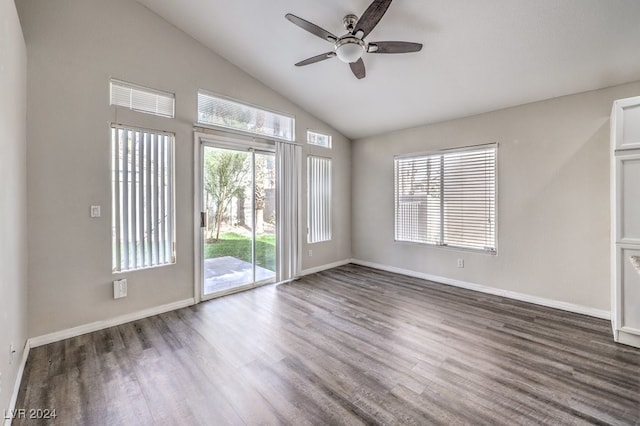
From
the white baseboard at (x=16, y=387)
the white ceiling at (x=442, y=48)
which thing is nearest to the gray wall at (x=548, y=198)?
the white ceiling at (x=442, y=48)

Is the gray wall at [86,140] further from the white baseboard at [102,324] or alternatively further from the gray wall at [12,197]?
the gray wall at [12,197]

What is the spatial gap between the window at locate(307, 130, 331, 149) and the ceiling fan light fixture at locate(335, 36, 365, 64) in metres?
2.55

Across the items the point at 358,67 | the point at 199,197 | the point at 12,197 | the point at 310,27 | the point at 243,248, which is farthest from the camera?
the point at 243,248

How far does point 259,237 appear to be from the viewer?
4355mm

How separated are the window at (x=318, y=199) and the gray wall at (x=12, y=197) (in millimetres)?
3629

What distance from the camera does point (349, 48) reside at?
8.05 feet

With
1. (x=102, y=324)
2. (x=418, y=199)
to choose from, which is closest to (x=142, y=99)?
(x=102, y=324)

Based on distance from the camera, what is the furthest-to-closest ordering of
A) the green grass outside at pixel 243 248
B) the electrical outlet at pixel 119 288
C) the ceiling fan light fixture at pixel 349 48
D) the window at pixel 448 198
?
the window at pixel 448 198, the green grass outside at pixel 243 248, the electrical outlet at pixel 119 288, the ceiling fan light fixture at pixel 349 48

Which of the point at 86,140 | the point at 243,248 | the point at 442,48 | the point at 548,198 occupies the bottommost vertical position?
the point at 243,248

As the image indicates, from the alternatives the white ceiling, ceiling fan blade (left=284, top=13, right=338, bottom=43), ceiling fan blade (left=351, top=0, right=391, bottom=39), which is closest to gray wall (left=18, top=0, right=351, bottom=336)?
the white ceiling

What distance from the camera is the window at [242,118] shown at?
3.74 meters

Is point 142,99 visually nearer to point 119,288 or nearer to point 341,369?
point 119,288

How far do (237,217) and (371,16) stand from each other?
303 centimetres

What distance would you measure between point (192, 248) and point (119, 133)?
1.57 m
